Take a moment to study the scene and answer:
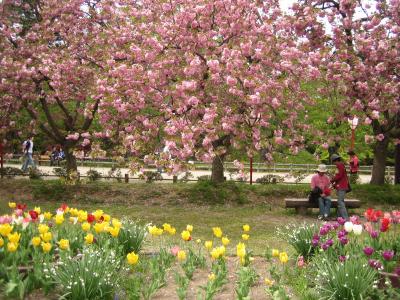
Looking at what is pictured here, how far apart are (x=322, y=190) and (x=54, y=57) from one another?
835 centimetres

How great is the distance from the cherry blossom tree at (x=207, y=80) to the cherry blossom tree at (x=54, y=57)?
217 centimetres

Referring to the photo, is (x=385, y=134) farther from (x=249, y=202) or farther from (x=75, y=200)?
(x=75, y=200)

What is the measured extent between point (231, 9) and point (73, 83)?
568 centimetres

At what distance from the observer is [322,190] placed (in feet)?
39.2

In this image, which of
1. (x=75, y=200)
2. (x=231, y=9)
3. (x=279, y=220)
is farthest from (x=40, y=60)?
(x=279, y=220)

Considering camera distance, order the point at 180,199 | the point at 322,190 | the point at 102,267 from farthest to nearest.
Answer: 1. the point at 180,199
2. the point at 322,190
3. the point at 102,267

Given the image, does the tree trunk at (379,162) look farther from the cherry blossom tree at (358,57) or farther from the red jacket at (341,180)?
the red jacket at (341,180)

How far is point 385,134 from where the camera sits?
50.8 ft

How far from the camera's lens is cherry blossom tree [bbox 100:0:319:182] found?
1088 centimetres

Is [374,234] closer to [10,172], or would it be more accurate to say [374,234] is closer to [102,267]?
[102,267]

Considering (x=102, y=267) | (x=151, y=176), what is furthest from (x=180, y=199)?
(x=102, y=267)

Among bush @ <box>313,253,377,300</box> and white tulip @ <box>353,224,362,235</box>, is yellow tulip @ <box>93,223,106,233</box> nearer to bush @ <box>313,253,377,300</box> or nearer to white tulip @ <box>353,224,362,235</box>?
bush @ <box>313,253,377,300</box>

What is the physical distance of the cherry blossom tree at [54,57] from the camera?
14422 mm

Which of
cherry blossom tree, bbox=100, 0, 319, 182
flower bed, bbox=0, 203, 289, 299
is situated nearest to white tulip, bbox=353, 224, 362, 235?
flower bed, bbox=0, 203, 289, 299
